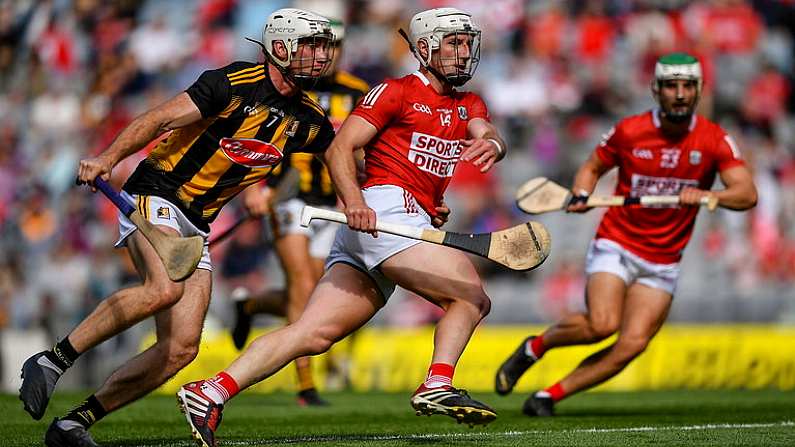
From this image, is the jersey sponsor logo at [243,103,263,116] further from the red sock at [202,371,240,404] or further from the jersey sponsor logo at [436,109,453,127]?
the red sock at [202,371,240,404]

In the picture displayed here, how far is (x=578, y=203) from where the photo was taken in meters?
8.40

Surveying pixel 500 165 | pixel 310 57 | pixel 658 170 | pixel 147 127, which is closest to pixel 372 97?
pixel 310 57

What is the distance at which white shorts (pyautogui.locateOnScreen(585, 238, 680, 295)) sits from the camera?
27.7 ft

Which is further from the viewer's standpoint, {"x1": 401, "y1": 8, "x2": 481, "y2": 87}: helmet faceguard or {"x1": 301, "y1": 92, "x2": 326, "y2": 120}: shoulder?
{"x1": 301, "y1": 92, "x2": 326, "y2": 120}: shoulder

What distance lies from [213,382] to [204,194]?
998mm

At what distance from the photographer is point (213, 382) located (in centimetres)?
599

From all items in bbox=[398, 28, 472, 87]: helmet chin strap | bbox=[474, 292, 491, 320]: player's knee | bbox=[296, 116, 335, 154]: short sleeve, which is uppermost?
bbox=[398, 28, 472, 87]: helmet chin strap

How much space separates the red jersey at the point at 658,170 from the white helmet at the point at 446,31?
230 cm

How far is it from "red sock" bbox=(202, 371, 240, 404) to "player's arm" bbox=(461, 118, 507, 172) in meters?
1.48

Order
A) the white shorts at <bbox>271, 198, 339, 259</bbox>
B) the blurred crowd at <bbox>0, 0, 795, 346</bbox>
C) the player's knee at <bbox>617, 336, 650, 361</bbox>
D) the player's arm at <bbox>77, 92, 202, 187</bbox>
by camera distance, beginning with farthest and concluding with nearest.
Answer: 1. the blurred crowd at <bbox>0, 0, 795, 346</bbox>
2. the white shorts at <bbox>271, 198, 339, 259</bbox>
3. the player's knee at <bbox>617, 336, 650, 361</bbox>
4. the player's arm at <bbox>77, 92, 202, 187</bbox>

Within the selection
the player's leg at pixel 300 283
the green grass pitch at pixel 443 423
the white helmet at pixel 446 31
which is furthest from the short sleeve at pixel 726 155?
the player's leg at pixel 300 283

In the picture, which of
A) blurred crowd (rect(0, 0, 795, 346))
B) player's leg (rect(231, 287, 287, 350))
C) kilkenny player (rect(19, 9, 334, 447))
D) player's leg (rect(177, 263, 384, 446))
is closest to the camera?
player's leg (rect(177, 263, 384, 446))

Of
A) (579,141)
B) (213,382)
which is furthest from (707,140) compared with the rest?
(579,141)

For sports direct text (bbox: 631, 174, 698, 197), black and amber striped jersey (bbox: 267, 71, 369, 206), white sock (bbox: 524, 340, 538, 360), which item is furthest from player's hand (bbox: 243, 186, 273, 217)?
sports direct text (bbox: 631, 174, 698, 197)
